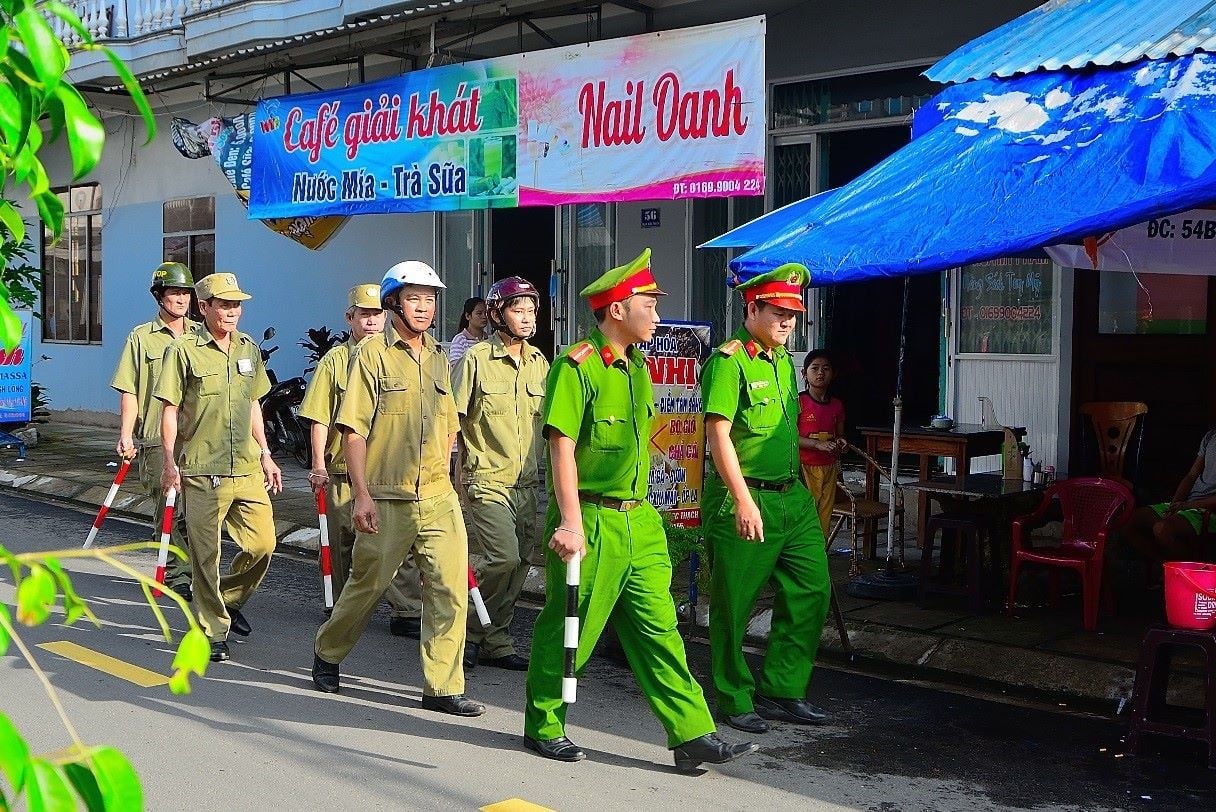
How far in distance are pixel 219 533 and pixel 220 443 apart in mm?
487

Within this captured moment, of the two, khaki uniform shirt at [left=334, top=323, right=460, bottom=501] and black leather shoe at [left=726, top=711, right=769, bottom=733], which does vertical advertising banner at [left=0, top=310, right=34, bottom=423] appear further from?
black leather shoe at [left=726, top=711, right=769, bottom=733]

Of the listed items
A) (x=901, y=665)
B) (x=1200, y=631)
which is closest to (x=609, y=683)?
(x=901, y=665)

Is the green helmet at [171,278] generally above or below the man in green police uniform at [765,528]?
above

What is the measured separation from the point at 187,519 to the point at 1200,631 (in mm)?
4984

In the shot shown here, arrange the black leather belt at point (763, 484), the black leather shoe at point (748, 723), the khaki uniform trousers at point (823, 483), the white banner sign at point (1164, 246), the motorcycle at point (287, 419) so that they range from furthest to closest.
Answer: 1. the motorcycle at point (287, 419)
2. the khaki uniform trousers at point (823, 483)
3. the white banner sign at point (1164, 246)
4. the black leather belt at point (763, 484)
5. the black leather shoe at point (748, 723)

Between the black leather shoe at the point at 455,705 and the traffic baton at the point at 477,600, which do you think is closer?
the black leather shoe at the point at 455,705

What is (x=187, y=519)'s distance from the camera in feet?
24.2

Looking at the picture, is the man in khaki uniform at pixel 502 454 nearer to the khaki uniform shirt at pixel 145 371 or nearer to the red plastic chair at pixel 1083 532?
the khaki uniform shirt at pixel 145 371

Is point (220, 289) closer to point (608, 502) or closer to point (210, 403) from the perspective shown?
point (210, 403)

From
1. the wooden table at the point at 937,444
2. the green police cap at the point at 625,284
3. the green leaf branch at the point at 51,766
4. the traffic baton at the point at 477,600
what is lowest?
the traffic baton at the point at 477,600

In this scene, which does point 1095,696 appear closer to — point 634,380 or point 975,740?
point 975,740

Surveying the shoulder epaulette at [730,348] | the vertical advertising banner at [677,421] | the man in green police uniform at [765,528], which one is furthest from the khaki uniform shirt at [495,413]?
the shoulder epaulette at [730,348]

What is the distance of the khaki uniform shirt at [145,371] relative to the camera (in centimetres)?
871

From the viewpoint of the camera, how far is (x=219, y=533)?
7.36 metres
